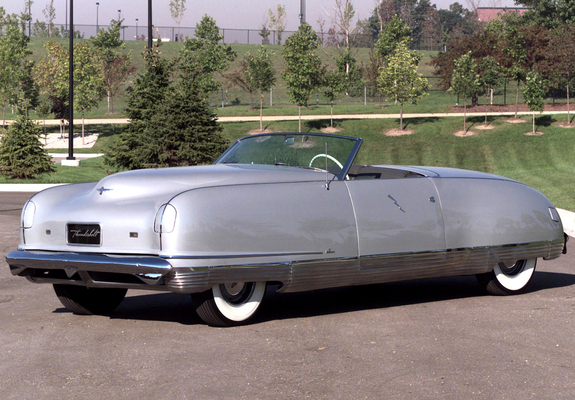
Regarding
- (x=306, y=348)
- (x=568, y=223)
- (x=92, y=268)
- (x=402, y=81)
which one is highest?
(x=402, y=81)

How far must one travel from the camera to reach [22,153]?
30.1m

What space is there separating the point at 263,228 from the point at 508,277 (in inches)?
123

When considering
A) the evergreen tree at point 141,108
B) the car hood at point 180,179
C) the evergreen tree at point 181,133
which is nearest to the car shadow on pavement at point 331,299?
the car hood at point 180,179

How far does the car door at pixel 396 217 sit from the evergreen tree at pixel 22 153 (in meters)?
24.7

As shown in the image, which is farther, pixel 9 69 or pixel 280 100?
pixel 280 100

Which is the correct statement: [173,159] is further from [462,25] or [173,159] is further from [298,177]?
[462,25]

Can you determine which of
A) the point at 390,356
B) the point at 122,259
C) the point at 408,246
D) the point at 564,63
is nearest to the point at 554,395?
the point at 390,356

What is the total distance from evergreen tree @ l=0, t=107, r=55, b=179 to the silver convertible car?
2362 centimetres

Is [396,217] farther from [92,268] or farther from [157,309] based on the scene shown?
[92,268]

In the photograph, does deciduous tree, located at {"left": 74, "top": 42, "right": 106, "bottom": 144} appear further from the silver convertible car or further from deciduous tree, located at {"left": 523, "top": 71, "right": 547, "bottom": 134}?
the silver convertible car

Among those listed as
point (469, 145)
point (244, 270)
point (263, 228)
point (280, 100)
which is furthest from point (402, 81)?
point (244, 270)

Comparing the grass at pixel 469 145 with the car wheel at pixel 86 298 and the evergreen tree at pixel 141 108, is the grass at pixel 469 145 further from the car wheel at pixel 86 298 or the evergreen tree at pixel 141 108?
the car wheel at pixel 86 298

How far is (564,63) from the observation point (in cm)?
4691

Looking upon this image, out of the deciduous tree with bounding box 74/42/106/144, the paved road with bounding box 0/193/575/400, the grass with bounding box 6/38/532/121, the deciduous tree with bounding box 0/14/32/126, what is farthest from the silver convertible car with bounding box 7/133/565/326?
the deciduous tree with bounding box 0/14/32/126
